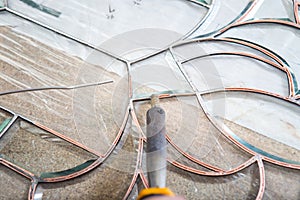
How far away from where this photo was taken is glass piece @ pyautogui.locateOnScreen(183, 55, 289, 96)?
889mm

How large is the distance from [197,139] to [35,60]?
47cm

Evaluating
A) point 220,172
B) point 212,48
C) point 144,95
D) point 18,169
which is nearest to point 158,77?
point 144,95

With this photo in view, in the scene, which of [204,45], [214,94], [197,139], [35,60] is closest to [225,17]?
[204,45]

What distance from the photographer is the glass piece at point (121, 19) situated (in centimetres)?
98

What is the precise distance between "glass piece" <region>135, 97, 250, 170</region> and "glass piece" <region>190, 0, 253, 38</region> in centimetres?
24

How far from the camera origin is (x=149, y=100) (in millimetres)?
855

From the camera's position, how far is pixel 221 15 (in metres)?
→ 1.03

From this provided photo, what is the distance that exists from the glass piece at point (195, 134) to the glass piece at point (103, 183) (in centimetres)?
10

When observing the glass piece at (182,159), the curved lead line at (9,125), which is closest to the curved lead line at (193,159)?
the glass piece at (182,159)

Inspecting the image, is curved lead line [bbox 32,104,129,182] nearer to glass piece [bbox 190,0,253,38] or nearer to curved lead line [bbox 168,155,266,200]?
curved lead line [bbox 168,155,266,200]

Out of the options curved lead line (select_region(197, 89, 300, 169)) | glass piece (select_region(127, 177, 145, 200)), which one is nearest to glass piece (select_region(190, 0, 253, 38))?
curved lead line (select_region(197, 89, 300, 169))

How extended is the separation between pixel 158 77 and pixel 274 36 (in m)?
0.36

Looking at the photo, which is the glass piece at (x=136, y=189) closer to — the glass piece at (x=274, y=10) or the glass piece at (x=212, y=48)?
the glass piece at (x=212, y=48)

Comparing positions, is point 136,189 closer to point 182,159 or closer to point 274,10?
point 182,159
